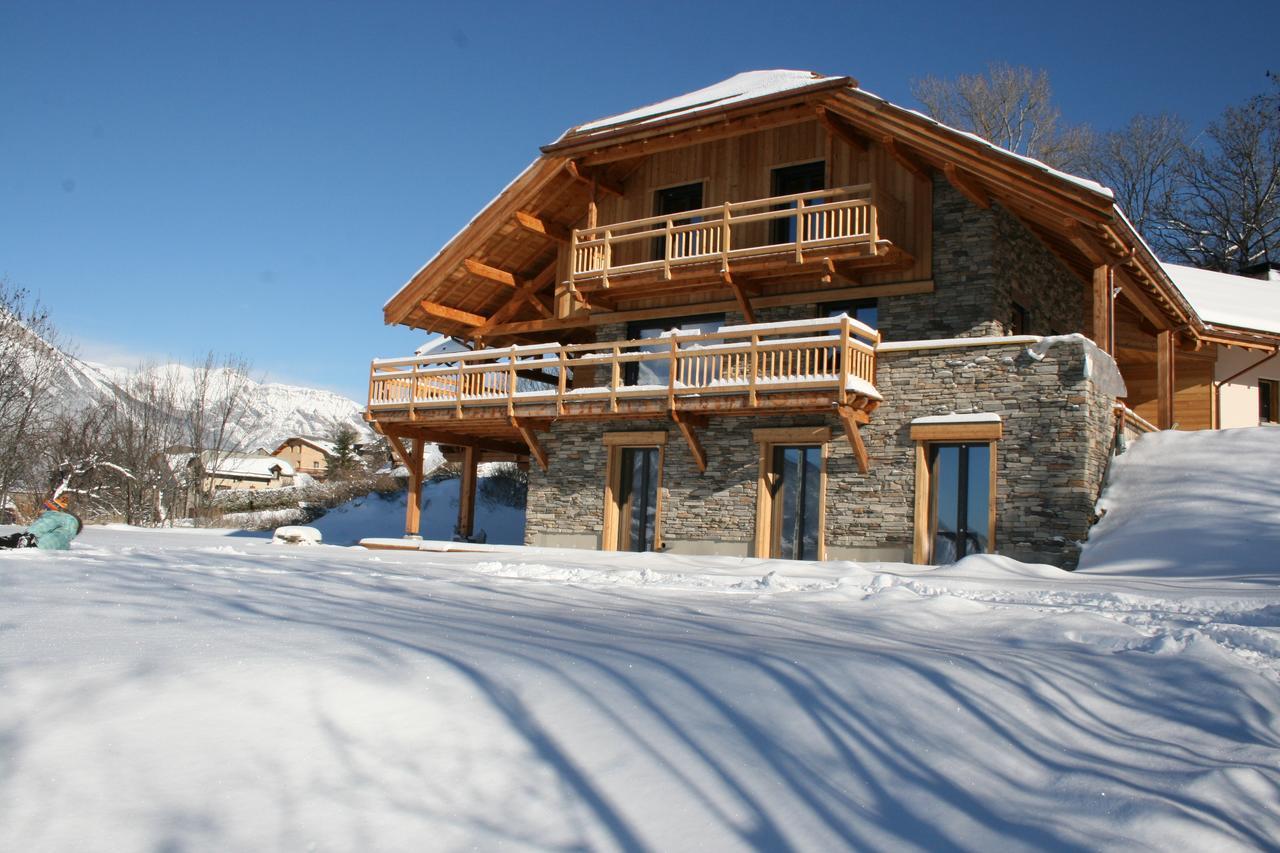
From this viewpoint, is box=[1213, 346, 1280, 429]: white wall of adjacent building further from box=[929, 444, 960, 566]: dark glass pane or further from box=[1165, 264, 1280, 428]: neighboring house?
box=[929, 444, 960, 566]: dark glass pane

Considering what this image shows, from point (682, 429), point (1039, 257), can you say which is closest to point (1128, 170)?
point (1039, 257)

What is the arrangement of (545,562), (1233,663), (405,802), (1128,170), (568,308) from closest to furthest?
(405,802)
(1233,663)
(545,562)
(568,308)
(1128,170)

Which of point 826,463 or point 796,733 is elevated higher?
point 826,463

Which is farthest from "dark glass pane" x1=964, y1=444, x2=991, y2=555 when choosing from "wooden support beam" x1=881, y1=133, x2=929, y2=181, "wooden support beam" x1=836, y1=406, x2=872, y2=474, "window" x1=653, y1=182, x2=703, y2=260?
"window" x1=653, y1=182, x2=703, y2=260

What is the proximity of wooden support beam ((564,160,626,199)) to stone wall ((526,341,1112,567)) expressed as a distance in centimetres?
485

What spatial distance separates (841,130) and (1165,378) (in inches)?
319

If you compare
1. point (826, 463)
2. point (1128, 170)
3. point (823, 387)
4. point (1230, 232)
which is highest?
point (1128, 170)

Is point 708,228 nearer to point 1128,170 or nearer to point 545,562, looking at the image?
point 545,562

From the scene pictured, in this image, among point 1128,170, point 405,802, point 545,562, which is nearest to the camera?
point 405,802

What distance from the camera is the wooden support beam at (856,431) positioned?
584 inches

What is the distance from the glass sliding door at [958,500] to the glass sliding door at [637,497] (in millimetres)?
5005

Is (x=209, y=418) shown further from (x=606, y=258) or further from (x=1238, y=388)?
(x=1238, y=388)

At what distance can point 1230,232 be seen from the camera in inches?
1305

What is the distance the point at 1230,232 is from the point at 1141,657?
32456mm
